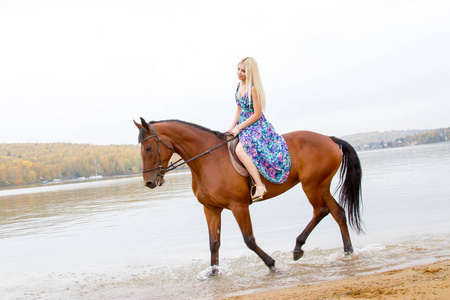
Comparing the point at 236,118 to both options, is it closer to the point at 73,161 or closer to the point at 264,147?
the point at 264,147

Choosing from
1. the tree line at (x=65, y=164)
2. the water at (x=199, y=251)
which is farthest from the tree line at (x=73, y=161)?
the water at (x=199, y=251)

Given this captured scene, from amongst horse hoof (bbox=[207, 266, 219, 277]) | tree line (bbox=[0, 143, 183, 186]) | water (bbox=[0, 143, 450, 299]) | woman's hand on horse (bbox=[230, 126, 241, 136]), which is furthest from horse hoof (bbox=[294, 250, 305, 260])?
tree line (bbox=[0, 143, 183, 186])

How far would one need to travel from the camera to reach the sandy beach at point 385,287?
3.80 meters

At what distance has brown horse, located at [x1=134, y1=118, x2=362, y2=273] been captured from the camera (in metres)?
5.98

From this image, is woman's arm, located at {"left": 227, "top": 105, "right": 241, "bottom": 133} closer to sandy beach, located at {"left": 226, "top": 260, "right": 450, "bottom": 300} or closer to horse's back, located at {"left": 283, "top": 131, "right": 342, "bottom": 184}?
horse's back, located at {"left": 283, "top": 131, "right": 342, "bottom": 184}

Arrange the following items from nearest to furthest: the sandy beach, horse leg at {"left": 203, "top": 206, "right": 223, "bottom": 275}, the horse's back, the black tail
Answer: the sandy beach < horse leg at {"left": 203, "top": 206, "right": 223, "bottom": 275} < the horse's back < the black tail

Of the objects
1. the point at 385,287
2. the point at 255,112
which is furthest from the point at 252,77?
the point at 385,287

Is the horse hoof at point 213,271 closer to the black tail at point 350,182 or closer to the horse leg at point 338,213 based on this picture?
the horse leg at point 338,213

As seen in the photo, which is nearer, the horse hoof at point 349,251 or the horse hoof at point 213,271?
the horse hoof at point 213,271

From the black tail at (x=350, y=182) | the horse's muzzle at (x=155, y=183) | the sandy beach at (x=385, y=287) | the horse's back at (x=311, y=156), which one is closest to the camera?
the sandy beach at (x=385, y=287)

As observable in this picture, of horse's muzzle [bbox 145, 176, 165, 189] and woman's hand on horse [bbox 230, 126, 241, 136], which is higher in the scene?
woman's hand on horse [bbox 230, 126, 241, 136]

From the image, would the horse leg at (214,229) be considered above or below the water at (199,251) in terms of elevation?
above

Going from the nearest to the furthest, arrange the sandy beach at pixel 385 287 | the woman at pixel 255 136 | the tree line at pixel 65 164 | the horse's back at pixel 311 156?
the sandy beach at pixel 385 287, the woman at pixel 255 136, the horse's back at pixel 311 156, the tree line at pixel 65 164

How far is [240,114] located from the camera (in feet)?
21.2
